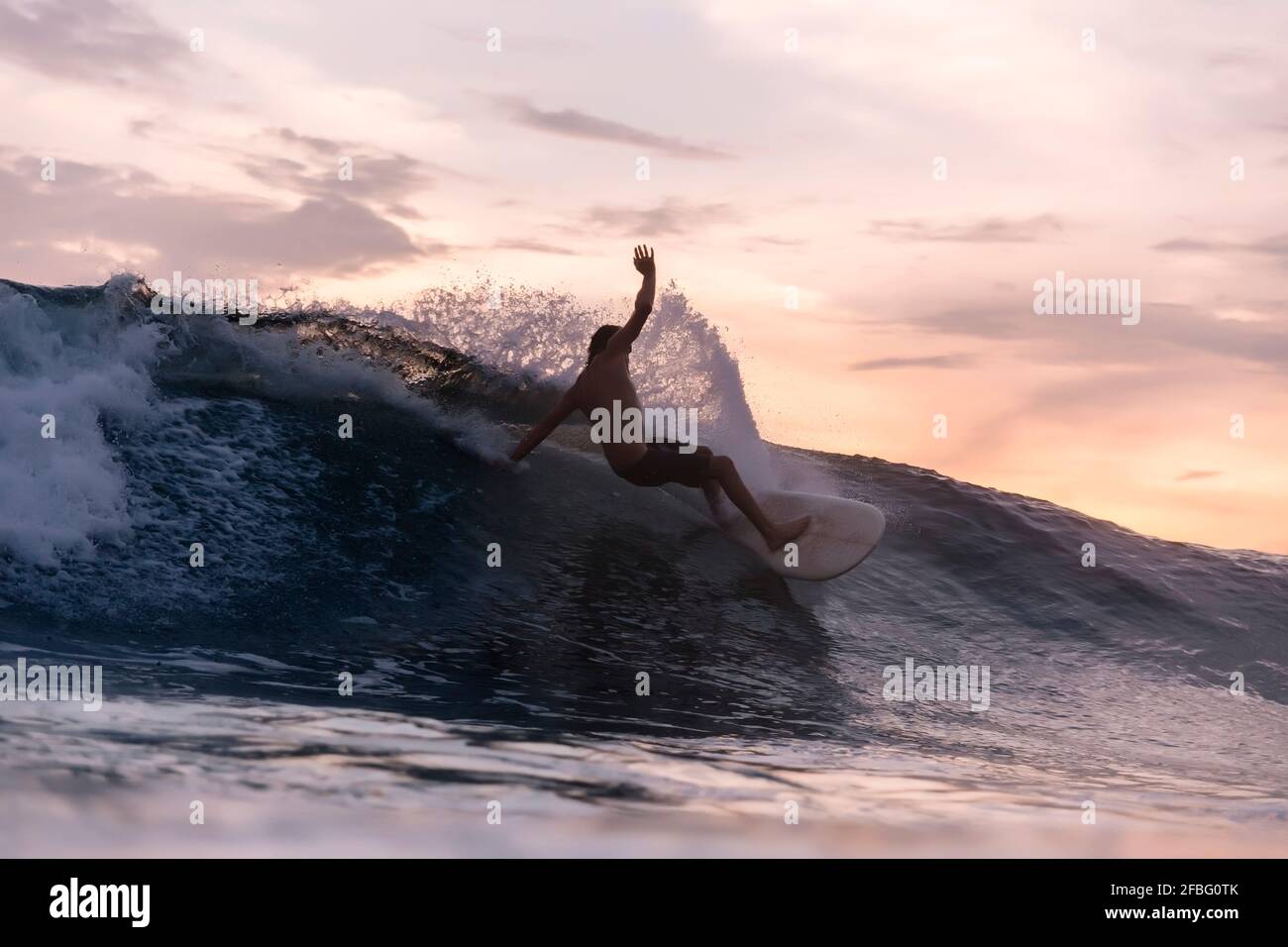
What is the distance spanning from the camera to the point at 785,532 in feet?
23.7

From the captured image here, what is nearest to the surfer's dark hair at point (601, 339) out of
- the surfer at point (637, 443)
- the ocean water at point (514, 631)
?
the surfer at point (637, 443)

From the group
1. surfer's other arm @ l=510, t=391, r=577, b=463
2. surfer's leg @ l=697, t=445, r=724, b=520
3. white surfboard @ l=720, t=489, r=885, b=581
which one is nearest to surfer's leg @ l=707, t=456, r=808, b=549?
white surfboard @ l=720, t=489, r=885, b=581

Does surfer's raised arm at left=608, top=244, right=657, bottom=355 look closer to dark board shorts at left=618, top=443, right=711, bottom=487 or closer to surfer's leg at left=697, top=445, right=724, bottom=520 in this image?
dark board shorts at left=618, top=443, right=711, bottom=487

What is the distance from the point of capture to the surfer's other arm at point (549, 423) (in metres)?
6.80

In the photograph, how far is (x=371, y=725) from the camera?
3818 millimetres

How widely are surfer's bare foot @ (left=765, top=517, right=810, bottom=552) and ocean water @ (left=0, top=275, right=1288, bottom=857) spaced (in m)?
0.25

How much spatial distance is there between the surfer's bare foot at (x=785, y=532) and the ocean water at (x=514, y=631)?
249mm

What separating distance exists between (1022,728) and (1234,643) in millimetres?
3751

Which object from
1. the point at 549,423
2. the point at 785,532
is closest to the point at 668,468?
the point at 549,423

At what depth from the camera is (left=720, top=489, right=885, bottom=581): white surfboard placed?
712cm

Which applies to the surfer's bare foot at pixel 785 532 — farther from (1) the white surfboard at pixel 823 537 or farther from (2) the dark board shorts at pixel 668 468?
(2) the dark board shorts at pixel 668 468

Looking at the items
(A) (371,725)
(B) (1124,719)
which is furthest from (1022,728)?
(A) (371,725)

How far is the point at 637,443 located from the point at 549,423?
567 millimetres
